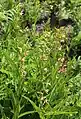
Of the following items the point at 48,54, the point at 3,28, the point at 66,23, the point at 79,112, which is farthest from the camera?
the point at 66,23

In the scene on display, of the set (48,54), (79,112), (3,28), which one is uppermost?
(3,28)

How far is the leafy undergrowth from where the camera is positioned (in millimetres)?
2787

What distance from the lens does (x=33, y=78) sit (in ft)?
9.83

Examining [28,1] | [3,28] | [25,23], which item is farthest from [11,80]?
[28,1]

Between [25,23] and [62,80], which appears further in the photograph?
[25,23]

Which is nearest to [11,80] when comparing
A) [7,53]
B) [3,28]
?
[7,53]

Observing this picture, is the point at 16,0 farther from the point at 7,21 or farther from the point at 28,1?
the point at 7,21

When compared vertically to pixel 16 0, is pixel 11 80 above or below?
below

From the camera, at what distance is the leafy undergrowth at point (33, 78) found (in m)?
2.79

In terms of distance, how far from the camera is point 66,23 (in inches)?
173

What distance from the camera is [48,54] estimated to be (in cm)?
326

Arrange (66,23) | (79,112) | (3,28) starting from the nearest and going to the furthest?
1. (79,112)
2. (3,28)
3. (66,23)

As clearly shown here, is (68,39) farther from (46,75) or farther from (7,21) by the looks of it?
(46,75)

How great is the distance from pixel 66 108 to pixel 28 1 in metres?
1.83
